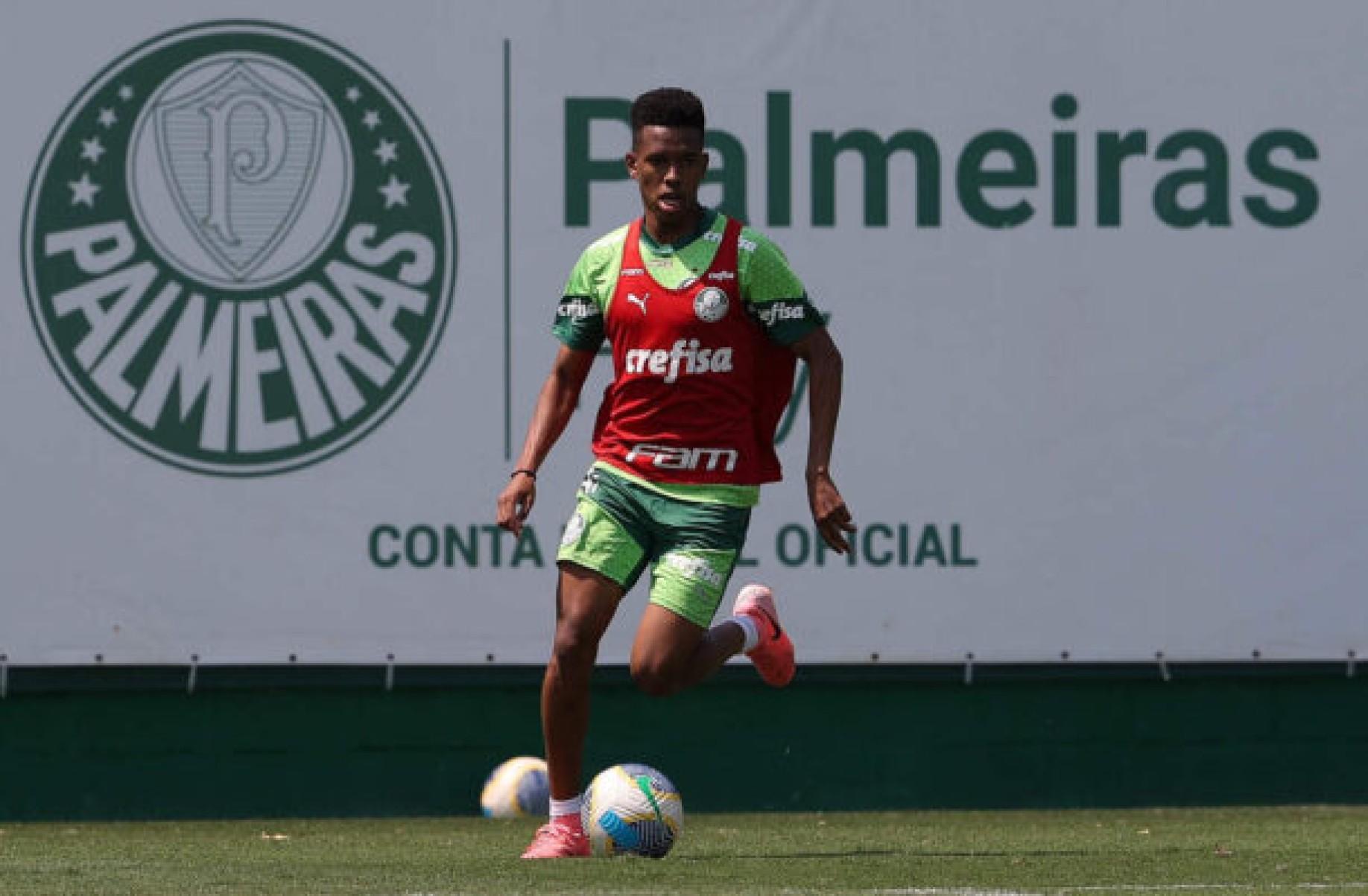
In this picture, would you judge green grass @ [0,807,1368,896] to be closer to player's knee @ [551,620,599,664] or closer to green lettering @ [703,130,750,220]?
player's knee @ [551,620,599,664]

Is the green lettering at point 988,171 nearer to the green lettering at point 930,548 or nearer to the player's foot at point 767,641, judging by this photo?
the green lettering at point 930,548

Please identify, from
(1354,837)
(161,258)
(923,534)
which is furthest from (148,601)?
(1354,837)

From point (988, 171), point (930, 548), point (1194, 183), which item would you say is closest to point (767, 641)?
point (930, 548)

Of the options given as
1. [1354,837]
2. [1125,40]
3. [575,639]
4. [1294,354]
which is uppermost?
[1125,40]

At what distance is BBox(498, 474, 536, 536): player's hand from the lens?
7.45 meters

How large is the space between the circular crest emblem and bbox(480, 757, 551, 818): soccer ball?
11.3ft

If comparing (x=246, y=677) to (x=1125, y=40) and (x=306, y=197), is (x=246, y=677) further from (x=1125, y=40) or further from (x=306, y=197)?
(x=1125, y=40)

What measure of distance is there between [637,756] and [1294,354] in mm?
3177

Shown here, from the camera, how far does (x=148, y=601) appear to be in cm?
1063

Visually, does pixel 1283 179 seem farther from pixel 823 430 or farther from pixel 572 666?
pixel 572 666

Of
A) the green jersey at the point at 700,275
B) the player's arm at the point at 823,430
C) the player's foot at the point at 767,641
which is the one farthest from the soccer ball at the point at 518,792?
the player's arm at the point at 823,430

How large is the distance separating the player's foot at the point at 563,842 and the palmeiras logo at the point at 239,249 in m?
3.48

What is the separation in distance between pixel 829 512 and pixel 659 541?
624 millimetres

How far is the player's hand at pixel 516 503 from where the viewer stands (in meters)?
7.45
